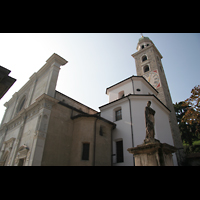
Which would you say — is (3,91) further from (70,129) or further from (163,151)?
(70,129)

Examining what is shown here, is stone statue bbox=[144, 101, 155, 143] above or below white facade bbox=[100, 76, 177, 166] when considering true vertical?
below

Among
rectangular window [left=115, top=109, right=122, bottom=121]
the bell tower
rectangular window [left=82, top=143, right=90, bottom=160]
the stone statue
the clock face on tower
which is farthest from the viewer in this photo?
the clock face on tower

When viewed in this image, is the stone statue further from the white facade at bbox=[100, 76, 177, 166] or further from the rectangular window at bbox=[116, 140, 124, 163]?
the rectangular window at bbox=[116, 140, 124, 163]

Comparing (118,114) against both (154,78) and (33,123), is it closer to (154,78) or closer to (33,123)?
(33,123)

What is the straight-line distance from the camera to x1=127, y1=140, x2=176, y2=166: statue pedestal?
18.7ft

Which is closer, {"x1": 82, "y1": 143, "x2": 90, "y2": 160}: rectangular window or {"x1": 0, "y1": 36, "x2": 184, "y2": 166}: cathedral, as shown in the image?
{"x1": 0, "y1": 36, "x2": 184, "y2": 166}: cathedral

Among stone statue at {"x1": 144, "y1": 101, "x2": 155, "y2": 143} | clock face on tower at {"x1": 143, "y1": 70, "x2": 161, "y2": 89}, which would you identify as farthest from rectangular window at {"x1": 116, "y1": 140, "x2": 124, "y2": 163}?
clock face on tower at {"x1": 143, "y1": 70, "x2": 161, "y2": 89}

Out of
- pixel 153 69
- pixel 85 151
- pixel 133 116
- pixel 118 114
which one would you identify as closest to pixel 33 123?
pixel 85 151

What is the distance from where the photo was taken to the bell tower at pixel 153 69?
2388cm

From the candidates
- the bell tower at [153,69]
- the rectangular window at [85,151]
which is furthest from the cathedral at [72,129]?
the bell tower at [153,69]

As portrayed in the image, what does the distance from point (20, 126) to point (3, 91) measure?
41.7 ft

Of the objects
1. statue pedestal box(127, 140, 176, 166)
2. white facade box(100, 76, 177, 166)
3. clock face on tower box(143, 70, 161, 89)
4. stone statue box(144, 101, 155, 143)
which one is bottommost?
statue pedestal box(127, 140, 176, 166)

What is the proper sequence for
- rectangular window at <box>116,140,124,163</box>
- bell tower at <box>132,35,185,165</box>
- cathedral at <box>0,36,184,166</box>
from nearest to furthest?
cathedral at <box>0,36,184,166</box>
rectangular window at <box>116,140,124,163</box>
bell tower at <box>132,35,185,165</box>
